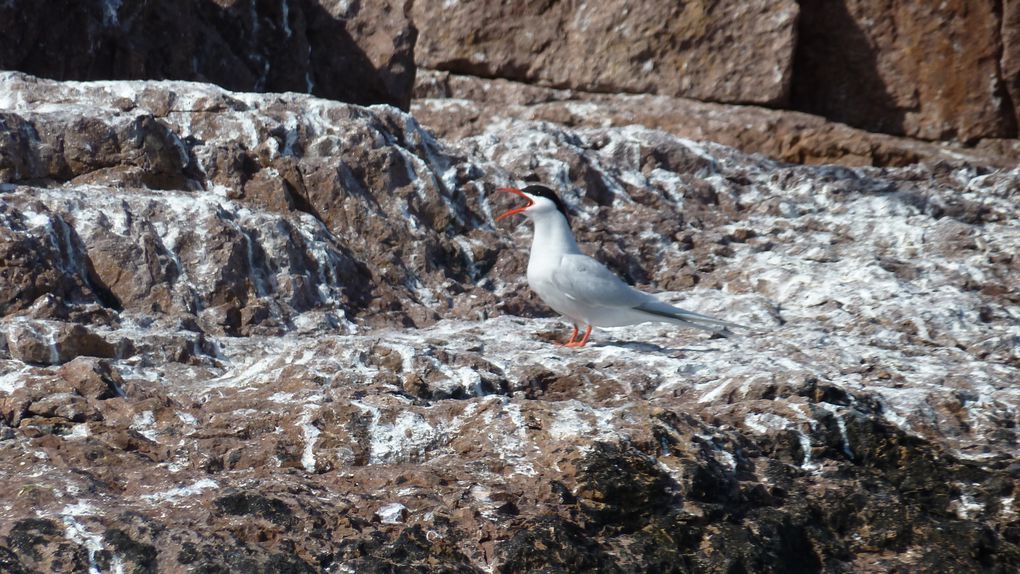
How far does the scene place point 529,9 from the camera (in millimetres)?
13828

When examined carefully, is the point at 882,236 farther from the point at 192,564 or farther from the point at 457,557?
the point at 192,564

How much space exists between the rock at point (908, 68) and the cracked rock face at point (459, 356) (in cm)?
183

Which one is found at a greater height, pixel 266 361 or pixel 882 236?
pixel 882 236

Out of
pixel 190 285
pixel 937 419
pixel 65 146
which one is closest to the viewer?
pixel 937 419

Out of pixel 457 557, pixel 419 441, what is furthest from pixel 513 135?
pixel 457 557

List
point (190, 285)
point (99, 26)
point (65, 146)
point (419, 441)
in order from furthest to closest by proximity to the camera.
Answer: point (99, 26)
point (65, 146)
point (190, 285)
point (419, 441)

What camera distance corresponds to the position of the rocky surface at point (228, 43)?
11109 mm

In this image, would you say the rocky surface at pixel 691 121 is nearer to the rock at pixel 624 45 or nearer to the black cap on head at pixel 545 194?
the rock at pixel 624 45

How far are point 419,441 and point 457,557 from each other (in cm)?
94

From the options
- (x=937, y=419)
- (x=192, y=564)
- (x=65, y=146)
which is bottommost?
(x=192, y=564)

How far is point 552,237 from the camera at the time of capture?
26.8 feet

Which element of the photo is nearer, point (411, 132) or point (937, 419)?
point (937, 419)

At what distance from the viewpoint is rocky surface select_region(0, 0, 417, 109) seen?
11.1 m

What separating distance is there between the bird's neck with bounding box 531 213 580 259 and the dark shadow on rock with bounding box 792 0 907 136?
21.4 feet
